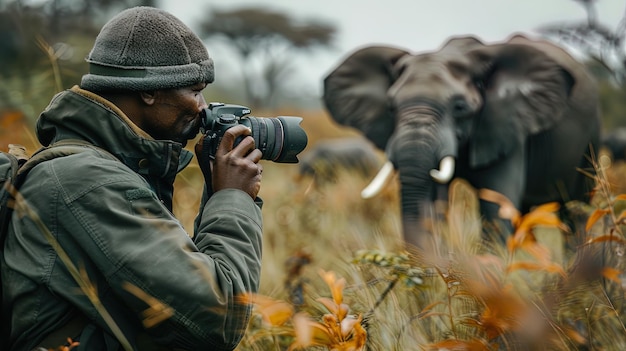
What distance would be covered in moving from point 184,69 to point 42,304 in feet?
2.30

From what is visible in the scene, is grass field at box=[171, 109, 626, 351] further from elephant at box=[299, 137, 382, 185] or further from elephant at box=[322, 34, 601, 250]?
elephant at box=[299, 137, 382, 185]

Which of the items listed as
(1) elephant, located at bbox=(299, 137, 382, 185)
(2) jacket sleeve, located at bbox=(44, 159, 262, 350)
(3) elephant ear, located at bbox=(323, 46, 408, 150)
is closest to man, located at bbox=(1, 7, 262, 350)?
(2) jacket sleeve, located at bbox=(44, 159, 262, 350)

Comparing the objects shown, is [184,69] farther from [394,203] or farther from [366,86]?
[394,203]

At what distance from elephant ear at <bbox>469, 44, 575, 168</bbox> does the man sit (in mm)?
4501

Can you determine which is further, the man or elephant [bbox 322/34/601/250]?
elephant [bbox 322/34/601/250]

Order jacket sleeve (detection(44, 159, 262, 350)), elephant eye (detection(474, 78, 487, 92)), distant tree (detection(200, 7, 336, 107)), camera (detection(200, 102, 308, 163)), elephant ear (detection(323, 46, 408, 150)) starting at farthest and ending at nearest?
distant tree (detection(200, 7, 336, 107)), elephant ear (detection(323, 46, 408, 150)), elephant eye (detection(474, 78, 487, 92)), camera (detection(200, 102, 308, 163)), jacket sleeve (detection(44, 159, 262, 350))

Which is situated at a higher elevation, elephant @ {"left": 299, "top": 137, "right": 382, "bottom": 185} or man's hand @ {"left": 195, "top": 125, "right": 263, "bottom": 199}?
man's hand @ {"left": 195, "top": 125, "right": 263, "bottom": 199}

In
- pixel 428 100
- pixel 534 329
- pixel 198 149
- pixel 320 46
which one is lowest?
pixel 320 46

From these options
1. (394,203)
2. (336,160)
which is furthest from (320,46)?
(394,203)

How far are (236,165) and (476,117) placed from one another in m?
4.68

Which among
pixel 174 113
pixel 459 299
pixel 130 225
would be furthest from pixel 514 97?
pixel 130 225

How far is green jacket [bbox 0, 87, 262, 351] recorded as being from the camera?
236cm

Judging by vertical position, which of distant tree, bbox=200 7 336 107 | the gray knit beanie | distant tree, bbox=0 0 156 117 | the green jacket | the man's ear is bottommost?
distant tree, bbox=200 7 336 107

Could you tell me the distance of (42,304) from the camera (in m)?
2.40
